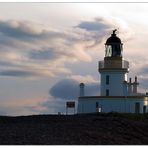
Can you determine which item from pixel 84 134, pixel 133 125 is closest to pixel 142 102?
pixel 133 125

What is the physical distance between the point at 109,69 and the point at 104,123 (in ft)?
77.9

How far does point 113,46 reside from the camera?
43.4 m

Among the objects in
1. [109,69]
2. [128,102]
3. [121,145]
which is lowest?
[121,145]

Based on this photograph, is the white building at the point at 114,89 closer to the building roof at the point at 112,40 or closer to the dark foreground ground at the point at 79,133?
the building roof at the point at 112,40

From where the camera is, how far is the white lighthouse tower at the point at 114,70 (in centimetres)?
4334

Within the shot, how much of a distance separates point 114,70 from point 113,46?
6.39 feet

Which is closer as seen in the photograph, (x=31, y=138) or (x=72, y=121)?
(x=31, y=138)

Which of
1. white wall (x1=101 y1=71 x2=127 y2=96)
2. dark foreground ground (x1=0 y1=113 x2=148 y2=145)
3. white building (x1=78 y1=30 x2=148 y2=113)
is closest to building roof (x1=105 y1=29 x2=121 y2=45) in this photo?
white building (x1=78 y1=30 x2=148 y2=113)

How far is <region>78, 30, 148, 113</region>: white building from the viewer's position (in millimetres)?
42156

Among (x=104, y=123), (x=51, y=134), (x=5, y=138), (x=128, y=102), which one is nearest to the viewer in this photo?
(x=5, y=138)

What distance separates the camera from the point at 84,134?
1681 cm

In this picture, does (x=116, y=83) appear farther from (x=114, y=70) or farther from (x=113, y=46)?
(x=113, y=46)

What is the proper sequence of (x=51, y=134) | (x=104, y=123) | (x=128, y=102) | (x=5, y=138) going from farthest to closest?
(x=128, y=102), (x=104, y=123), (x=51, y=134), (x=5, y=138)

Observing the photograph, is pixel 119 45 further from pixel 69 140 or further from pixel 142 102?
pixel 69 140
